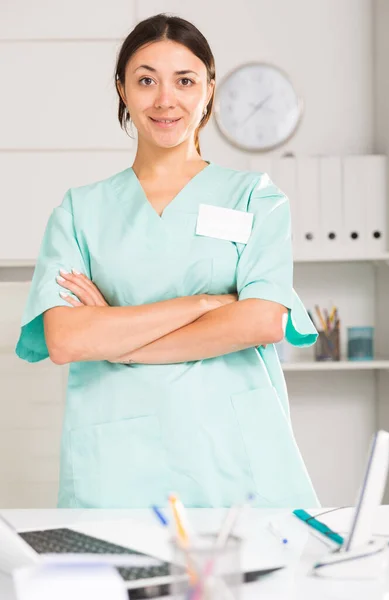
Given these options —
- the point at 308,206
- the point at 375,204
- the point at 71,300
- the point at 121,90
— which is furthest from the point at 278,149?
the point at 71,300

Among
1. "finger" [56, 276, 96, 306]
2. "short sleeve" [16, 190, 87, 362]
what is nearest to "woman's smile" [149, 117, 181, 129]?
"short sleeve" [16, 190, 87, 362]

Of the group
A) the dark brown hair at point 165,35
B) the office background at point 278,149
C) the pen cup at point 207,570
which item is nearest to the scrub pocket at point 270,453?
the dark brown hair at point 165,35

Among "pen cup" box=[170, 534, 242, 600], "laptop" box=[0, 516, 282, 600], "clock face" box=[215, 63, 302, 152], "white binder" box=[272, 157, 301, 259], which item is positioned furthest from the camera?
"clock face" box=[215, 63, 302, 152]

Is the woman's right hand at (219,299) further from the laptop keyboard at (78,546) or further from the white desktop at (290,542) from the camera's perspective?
the laptop keyboard at (78,546)

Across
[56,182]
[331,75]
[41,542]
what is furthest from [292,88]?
[41,542]

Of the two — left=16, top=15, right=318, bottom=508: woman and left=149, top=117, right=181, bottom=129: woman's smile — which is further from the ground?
left=149, top=117, right=181, bottom=129: woman's smile

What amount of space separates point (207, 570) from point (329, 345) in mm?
2757

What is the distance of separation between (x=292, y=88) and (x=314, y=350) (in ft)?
3.55

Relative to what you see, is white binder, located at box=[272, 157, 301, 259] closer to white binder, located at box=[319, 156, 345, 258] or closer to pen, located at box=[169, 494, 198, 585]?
white binder, located at box=[319, 156, 345, 258]

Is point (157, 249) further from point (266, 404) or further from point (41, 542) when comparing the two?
point (41, 542)

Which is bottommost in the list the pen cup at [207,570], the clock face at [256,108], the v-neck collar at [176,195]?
the pen cup at [207,570]

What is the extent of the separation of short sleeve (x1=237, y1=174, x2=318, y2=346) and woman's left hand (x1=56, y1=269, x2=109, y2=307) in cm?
28

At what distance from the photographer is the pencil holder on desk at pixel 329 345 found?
341cm

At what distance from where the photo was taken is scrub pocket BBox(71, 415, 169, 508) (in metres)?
1.52
